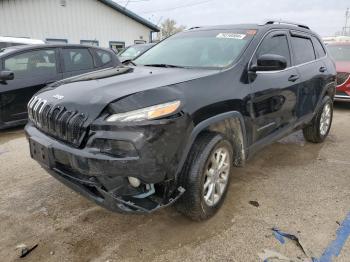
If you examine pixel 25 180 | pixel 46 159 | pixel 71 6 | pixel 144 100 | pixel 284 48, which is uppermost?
pixel 71 6

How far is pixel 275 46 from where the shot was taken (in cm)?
386

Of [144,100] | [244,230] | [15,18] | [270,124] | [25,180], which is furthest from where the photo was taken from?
[15,18]

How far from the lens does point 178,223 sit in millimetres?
3000

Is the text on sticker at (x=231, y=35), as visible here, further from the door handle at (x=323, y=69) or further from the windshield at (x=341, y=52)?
the windshield at (x=341, y=52)

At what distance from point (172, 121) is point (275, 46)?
2076 millimetres

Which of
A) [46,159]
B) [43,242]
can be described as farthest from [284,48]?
[43,242]

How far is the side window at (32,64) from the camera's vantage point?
600cm

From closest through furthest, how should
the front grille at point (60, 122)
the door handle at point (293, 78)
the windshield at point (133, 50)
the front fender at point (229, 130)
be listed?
the front grille at point (60, 122) < the front fender at point (229, 130) < the door handle at point (293, 78) < the windshield at point (133, 50)

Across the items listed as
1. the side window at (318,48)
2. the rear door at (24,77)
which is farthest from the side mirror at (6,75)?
the side window at (318,48)

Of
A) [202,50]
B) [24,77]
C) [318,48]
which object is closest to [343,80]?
[318,48]

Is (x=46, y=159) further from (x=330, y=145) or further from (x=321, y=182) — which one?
(x=330, y=145)

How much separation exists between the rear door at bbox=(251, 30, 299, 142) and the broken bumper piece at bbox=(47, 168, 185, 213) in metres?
1.36

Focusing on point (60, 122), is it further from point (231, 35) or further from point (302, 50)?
point (302, 50)

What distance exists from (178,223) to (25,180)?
2.05m
